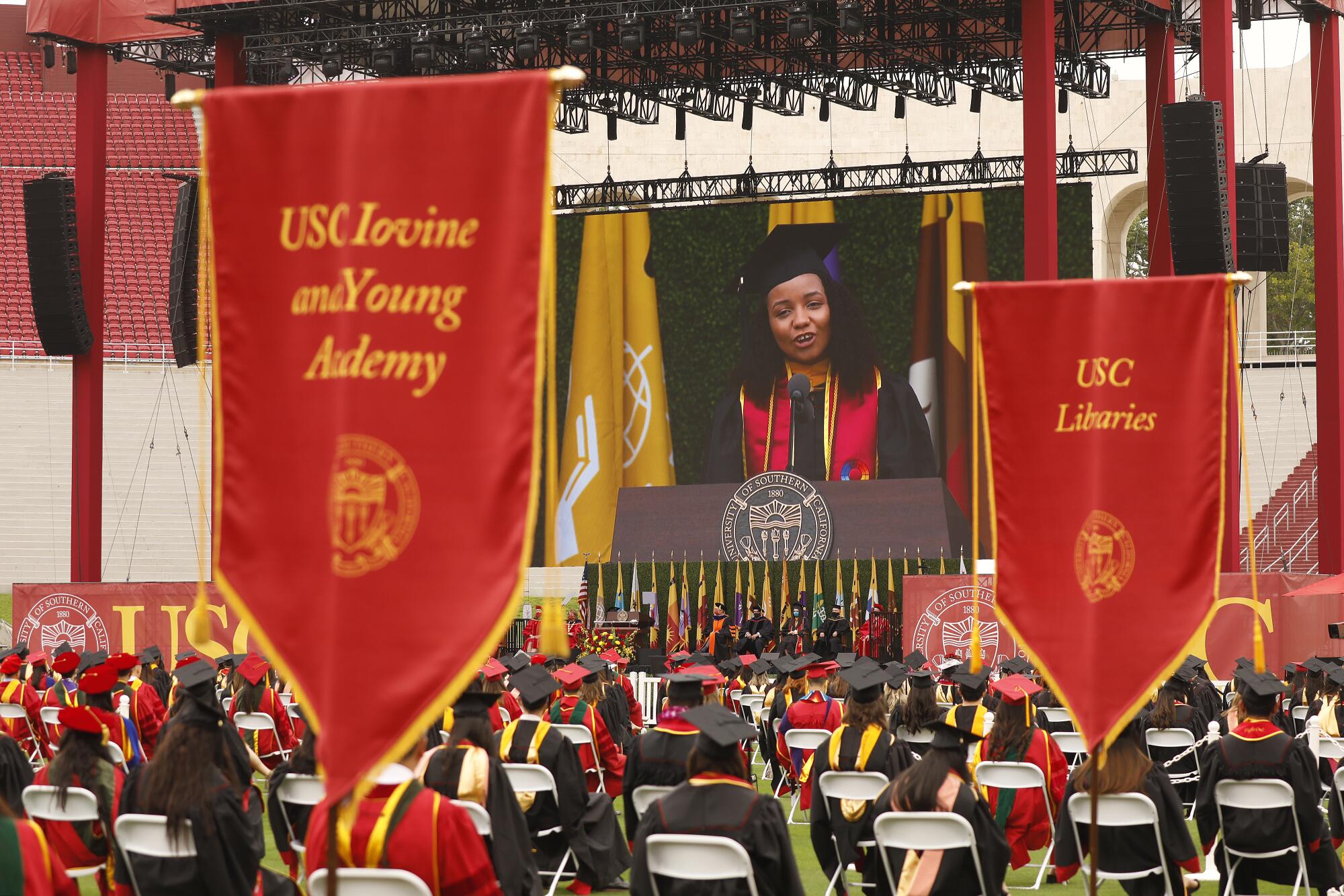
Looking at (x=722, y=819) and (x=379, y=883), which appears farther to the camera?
(x=722, y=819)

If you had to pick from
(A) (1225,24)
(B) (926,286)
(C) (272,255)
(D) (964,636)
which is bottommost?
(D) (964,636)

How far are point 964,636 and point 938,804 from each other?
12385mm

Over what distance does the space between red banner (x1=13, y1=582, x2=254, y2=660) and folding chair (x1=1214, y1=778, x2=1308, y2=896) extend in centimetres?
1444

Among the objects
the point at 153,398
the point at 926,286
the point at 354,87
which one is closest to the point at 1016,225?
the point at 926,286

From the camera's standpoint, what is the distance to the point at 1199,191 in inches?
669

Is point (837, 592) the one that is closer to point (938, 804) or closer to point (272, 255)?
point (938, 804)

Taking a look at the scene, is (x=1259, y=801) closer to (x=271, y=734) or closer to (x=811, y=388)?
(x=271, y=734)

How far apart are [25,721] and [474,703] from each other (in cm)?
560

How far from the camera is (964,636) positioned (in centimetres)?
1775

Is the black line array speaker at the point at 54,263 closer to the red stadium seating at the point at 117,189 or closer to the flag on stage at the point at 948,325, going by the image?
the red stadium seating at the point at 117,189

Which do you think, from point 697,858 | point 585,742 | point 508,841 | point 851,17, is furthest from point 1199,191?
point 697,858

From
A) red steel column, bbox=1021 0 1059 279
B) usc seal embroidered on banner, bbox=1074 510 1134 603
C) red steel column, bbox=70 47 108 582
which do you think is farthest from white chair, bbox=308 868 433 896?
red steel column, bbox=70 47 108 582

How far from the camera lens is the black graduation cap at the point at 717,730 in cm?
485

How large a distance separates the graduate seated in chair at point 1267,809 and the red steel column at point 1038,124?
41.7 ft
